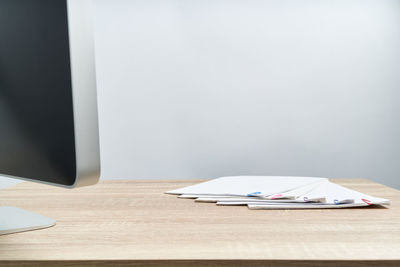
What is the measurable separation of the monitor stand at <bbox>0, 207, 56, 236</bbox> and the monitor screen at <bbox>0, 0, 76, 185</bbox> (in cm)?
7

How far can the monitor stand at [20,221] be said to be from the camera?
1.81 feet

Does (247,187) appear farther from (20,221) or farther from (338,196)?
(20,221)

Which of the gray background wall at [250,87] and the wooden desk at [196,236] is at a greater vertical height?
the gray background wall at [250,87]

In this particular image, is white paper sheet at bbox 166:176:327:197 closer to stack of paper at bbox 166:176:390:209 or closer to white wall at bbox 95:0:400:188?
stack of paper at bbox 166:176:390:209

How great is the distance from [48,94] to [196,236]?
0.86ft

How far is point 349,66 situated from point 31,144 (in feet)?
3.91

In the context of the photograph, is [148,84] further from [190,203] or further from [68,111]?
[68,111]

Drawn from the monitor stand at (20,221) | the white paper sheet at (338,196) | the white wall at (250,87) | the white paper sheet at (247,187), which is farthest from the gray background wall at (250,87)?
the monitor stand at (20,221)

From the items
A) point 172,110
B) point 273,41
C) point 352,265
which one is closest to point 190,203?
point 352,265

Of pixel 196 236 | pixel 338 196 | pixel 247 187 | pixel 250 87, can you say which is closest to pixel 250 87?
pixel 250 87

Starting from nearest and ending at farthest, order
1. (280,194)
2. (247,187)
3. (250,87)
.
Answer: (280,194)
(247,187)
(250,87)

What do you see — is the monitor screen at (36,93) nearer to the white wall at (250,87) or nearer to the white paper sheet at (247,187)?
the white paper sheet at (247,187)

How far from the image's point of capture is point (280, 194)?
2.43ft

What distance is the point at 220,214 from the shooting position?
0.65 m
